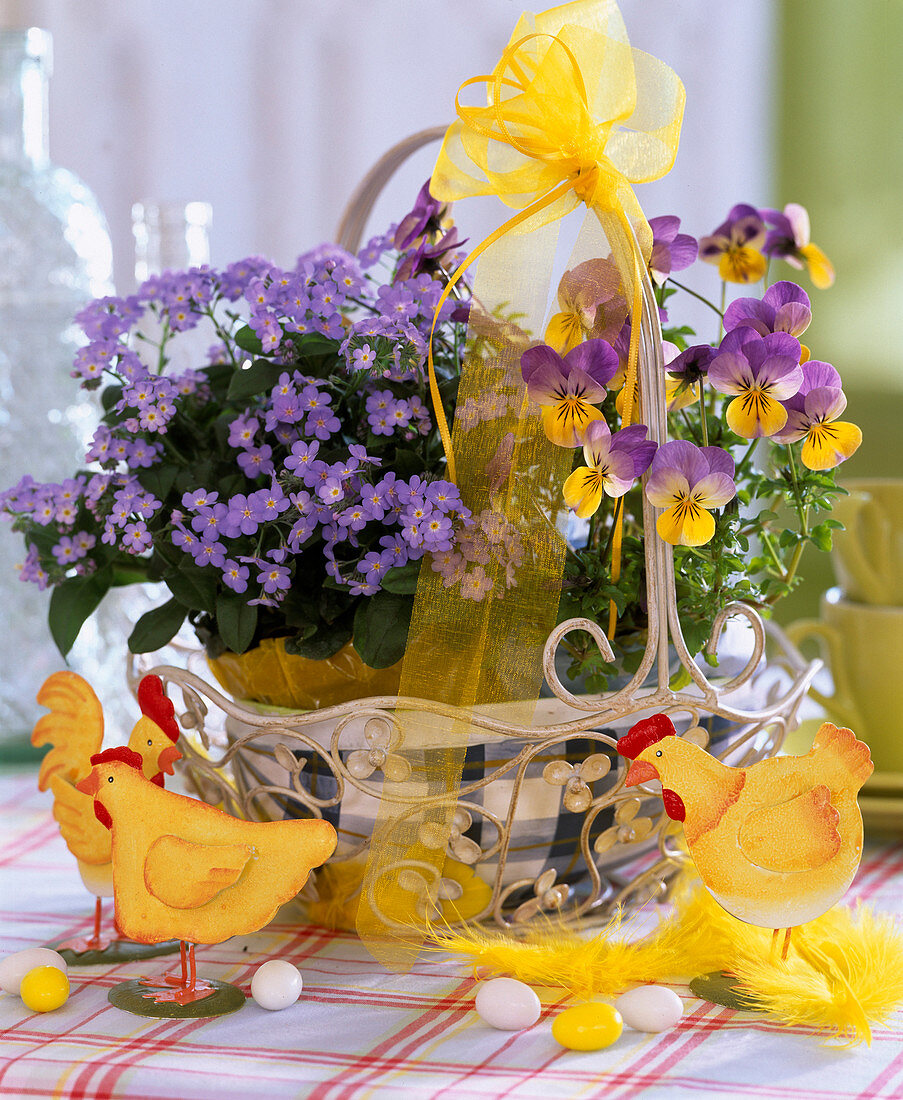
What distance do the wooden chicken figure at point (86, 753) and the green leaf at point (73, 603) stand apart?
3 cm

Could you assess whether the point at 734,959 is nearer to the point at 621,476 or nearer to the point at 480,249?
the point at 621,476

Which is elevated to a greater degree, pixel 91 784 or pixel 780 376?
pixel 780 376

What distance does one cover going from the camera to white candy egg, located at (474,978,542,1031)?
56 centimetres

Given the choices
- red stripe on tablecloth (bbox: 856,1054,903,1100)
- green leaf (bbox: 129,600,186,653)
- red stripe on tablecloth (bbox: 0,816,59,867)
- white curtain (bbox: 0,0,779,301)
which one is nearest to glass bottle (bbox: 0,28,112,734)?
red stripe on tablecloth (bbox: 0,816,59,867)

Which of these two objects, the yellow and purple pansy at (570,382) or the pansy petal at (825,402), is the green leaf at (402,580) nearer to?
the yellow and purple pansy at (570,382)

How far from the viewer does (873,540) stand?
91cm

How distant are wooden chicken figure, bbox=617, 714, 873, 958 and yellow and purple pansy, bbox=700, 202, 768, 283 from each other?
34 cm

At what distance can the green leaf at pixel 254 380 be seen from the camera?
668 mm

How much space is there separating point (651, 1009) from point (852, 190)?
120 cm

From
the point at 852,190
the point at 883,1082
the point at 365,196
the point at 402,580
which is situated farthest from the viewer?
the point at 852,190

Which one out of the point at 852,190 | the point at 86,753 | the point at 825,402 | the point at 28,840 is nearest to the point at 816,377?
the point at 825,402

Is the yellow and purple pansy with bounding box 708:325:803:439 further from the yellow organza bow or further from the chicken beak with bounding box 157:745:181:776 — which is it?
the chicken beak with bounding box 157:745:181:776

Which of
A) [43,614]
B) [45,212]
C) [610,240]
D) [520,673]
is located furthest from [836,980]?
[45,212]

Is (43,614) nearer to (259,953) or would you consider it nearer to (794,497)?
(259,953)
